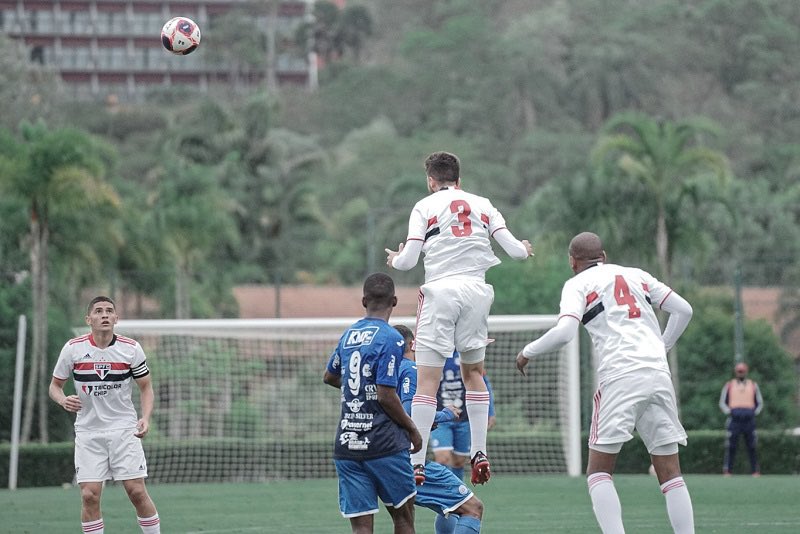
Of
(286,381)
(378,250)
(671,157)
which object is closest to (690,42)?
(378,250)

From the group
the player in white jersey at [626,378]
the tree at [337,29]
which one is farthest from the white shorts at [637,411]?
the tree at [337,29]

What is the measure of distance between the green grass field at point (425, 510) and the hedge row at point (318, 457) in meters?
1.92

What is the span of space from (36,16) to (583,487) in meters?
101

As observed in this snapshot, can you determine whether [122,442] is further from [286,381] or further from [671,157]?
[671,157]

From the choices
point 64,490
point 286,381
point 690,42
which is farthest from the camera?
point 690,42

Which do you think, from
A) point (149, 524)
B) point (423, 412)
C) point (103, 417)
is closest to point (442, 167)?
point (423, 412)

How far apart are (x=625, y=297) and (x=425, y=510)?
7824 millimetres

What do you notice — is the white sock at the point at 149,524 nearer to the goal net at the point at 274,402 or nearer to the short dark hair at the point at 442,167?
the short dark hair at the point at 442,167

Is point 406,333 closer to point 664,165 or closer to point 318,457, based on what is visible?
point 318,457

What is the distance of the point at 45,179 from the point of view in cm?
3003

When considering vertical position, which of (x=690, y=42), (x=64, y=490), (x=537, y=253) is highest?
(x=690, y=42)

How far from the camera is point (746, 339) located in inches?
1272

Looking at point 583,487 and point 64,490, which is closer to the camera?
point 583,487

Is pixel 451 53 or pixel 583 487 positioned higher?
pixel 451 53
